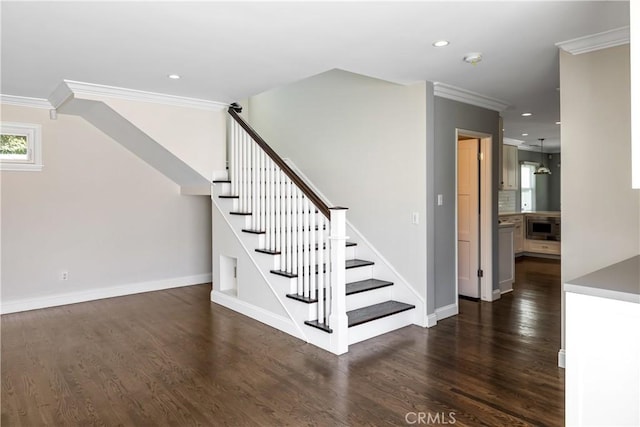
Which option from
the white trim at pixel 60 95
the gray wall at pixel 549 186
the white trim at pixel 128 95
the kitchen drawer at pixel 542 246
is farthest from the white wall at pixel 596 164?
the gray wall at pixel 549 186

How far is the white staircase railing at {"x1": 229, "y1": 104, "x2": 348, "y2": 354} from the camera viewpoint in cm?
349

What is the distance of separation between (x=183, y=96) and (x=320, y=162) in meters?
1.82

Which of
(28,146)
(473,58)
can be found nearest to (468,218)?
(473,58)

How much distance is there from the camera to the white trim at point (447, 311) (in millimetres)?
4414

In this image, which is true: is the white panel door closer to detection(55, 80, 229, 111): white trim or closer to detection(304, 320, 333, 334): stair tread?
detection(304, 320, 333, 334): stair tread

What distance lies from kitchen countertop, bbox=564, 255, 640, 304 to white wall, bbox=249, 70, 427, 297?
224 centimetres

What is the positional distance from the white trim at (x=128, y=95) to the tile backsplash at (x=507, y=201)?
6976 millimetres

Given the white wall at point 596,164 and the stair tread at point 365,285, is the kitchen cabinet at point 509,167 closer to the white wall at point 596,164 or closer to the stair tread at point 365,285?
the stair tread at point 365,285

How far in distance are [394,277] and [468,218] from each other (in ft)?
5.17

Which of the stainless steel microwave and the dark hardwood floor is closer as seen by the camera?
the dark hardwood floor

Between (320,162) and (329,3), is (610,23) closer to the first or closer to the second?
(329,3)

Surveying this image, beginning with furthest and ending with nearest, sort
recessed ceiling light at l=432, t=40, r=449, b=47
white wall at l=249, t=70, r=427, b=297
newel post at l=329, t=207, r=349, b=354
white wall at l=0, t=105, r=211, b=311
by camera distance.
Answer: white wall at l=0, t=105, r=211, b=311 < white wall at l=249, t=70, r=427, b=297 < newel post at l=329, t=207, r=349, b=354 < recessed ceiling light at l=432, t=40, r=449, b=47

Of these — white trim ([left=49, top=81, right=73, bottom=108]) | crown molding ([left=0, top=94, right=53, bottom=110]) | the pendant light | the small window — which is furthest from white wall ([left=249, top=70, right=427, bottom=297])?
the small window
